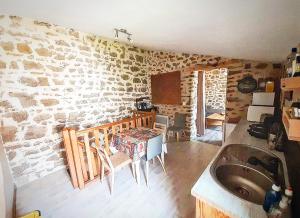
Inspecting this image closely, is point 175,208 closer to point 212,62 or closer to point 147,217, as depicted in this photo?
point 147,217

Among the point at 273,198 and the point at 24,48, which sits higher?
the point at 24,48

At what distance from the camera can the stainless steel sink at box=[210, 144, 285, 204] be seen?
3.92 feet

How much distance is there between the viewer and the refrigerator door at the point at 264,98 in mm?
2706

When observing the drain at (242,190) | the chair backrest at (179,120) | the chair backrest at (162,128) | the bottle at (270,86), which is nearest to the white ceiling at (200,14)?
the drain at (242,190)

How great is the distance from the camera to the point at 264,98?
2.77 meters

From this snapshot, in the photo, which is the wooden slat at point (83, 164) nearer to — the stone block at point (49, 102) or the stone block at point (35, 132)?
the stone block at point (35, 132)

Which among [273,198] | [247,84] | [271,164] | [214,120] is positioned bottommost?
[214,120]

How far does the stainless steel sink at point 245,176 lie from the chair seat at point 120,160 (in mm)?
1395

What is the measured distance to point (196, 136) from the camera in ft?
14.5

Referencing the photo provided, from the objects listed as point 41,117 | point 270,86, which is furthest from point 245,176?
point 41,117

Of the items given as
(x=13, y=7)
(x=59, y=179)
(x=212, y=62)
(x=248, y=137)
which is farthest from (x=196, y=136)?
(x=13, y=7)

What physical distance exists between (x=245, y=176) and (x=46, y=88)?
313cm

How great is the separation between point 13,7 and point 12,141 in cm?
191

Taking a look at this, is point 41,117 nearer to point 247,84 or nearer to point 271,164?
point 271,164
